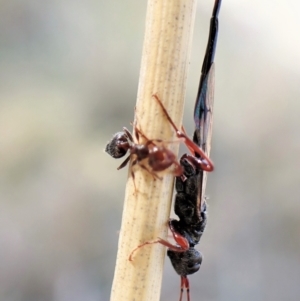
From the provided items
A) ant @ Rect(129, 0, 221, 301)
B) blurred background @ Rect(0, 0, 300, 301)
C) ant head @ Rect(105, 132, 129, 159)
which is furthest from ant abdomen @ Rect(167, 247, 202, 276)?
blurred background @ Rect(0, 0, 300, 301)

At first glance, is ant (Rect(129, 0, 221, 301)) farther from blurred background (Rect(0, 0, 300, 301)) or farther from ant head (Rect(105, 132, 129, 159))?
blurred background (Rect(0, 0, 300, 301))

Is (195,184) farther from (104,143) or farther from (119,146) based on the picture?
(104,143)

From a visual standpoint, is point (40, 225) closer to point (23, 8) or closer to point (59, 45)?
point (59, 45)

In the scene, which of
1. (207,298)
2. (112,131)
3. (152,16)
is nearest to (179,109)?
(152,16)

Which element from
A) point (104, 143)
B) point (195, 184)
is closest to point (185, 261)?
point (195, 184)

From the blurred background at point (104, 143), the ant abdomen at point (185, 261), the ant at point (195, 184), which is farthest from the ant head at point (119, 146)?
the blurred background at point (104, 143)
